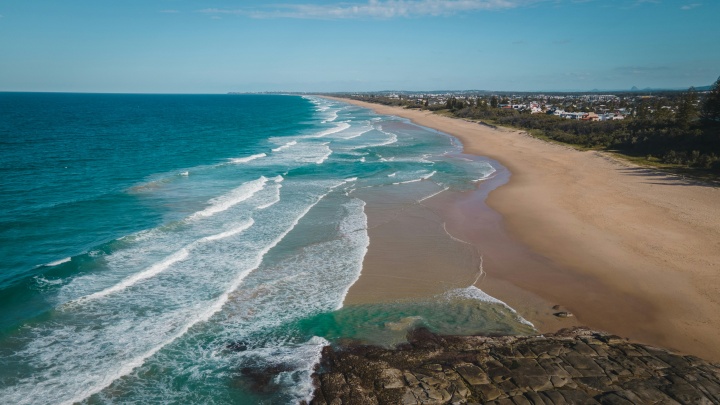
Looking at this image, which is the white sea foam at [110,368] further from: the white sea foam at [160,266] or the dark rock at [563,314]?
the dark rock at [563,314]

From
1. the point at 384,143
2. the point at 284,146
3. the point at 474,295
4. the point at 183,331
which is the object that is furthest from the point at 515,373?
the point at 384,143

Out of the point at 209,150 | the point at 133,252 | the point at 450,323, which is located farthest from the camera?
the point at 209,150

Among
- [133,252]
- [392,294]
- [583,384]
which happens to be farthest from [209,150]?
[583,384]

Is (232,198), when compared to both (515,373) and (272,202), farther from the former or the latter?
(515,373)

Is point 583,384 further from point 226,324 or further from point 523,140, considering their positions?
point 523,140

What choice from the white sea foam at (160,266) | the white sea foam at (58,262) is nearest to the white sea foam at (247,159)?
the white sea foam at (160,266)

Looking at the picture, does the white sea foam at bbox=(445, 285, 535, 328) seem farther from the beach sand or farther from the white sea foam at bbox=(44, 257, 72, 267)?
the white sea foam at bbox=(44, 257, 72, 267)
